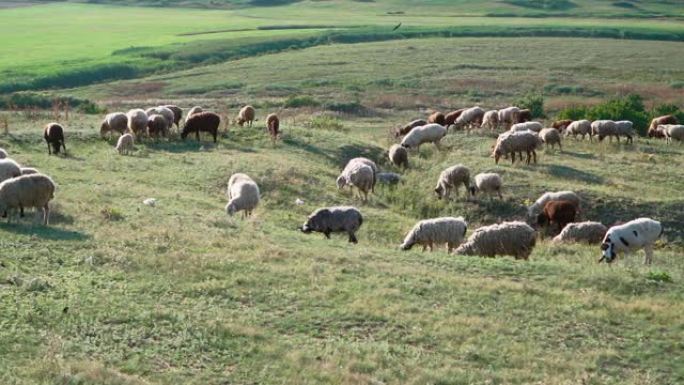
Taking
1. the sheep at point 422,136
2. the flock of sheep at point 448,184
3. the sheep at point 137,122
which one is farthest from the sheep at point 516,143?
the sheep at point 137,122

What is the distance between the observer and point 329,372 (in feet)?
37.1

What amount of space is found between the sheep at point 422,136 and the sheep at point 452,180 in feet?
22.3

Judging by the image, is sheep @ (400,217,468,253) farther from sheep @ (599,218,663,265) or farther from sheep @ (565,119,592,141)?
sheep @ (565,119,592,141)

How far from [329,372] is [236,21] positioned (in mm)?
108171

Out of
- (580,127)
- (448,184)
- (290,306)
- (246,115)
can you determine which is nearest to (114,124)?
(246,115)

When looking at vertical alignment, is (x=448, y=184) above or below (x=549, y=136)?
below

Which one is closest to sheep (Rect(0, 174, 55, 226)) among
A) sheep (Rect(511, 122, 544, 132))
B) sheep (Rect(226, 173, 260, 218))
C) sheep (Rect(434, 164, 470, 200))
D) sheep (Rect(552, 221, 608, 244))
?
sheep (Rect(226, 173, 260, 218))

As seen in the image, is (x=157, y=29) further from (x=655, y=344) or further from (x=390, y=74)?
(x=655, y=344)

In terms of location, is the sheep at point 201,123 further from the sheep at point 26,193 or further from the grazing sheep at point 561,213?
the sheep at point 26,193

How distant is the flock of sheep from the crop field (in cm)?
50

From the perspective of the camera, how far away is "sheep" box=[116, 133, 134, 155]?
97.7 feet

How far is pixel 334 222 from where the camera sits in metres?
21.3

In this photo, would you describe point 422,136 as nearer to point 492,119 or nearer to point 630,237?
point 492,119

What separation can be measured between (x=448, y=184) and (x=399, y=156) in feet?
15.8
